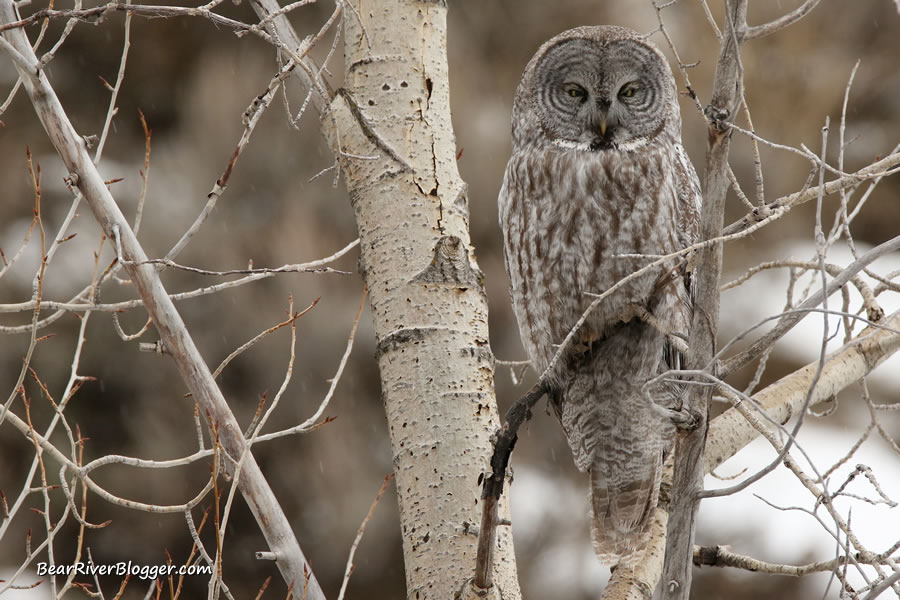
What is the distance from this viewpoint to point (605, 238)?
2.85 meters

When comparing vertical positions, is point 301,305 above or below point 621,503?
above

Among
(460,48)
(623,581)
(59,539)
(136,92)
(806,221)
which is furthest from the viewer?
(806,221)

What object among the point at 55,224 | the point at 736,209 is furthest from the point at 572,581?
the point at 55,224

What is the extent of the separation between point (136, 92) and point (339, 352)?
9.00ft

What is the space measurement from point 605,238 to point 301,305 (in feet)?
9.92

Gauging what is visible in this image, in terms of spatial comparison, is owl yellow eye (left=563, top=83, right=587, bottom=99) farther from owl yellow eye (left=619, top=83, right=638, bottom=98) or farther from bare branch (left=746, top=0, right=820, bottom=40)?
bare branch (left=746, top=0, right=820, bottom=40)

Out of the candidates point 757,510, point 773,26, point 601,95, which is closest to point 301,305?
point 601,95

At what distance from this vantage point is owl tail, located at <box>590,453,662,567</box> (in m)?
3.21

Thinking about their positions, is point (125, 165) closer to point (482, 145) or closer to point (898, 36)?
point (482, 145)

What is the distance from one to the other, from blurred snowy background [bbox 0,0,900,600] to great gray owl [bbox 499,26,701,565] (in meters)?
2.37

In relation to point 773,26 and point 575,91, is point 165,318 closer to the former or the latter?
point 773,26

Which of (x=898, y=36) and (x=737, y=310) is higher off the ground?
(x=898, y=36)

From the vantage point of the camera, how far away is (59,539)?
607 centimetres

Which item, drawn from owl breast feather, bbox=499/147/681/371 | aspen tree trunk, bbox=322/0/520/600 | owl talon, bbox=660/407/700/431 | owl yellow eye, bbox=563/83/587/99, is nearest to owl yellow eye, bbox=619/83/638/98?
owl yellow eye, bbox=563/83/587/99
